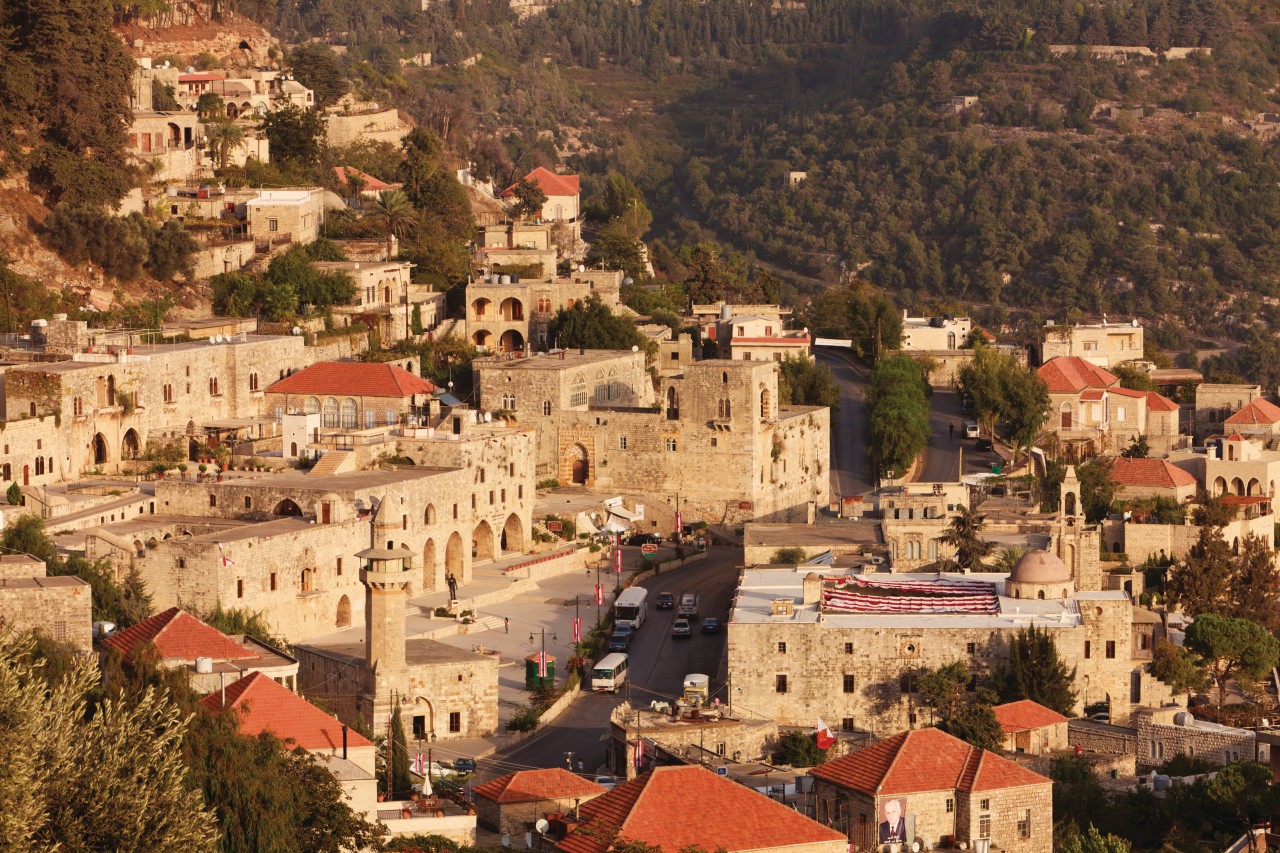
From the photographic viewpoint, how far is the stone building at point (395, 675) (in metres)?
48.5

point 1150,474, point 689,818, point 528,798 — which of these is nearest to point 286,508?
point 528,798

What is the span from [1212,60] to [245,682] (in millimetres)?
128825

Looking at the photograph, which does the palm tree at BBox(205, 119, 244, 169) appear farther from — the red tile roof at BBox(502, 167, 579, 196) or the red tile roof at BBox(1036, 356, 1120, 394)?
the red tile roof at BBox(1036, 356, 1120, 394)

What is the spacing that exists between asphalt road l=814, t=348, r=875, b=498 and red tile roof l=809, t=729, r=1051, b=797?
104 ft

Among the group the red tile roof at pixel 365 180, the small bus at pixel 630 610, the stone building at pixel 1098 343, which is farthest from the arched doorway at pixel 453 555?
the stone building at pixel 1098 343

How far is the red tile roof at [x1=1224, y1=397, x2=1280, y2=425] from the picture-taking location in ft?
272

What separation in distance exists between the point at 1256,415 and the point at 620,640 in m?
32.1

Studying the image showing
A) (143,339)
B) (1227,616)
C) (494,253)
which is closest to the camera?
(1227,616)

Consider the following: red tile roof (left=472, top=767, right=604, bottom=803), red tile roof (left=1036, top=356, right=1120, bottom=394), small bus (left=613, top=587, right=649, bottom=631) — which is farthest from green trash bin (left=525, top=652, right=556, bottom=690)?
red tile roof (left=1036, top=356, right=1120, bottom=394)

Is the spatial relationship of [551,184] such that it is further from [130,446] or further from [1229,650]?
[1229,650]

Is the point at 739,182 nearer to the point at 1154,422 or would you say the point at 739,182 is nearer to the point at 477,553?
the point at 1154,422

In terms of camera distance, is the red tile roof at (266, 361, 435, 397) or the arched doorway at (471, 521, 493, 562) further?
the red tile roof at (266, 361, 435, 397)

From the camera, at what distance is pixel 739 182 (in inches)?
6403

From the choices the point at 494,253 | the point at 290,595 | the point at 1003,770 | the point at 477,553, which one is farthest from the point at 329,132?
the point at 1003,770
